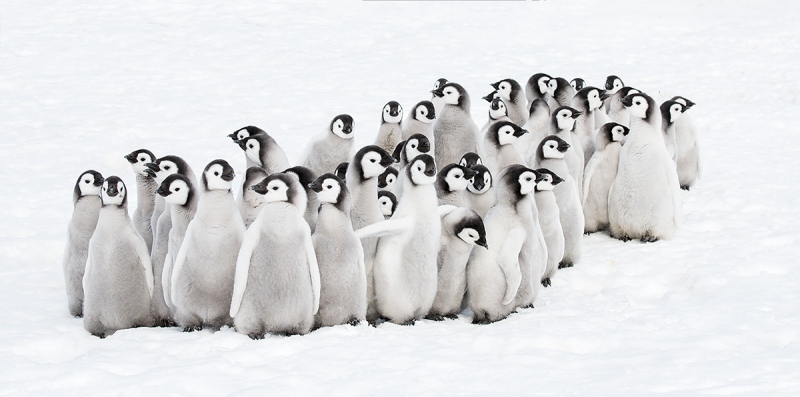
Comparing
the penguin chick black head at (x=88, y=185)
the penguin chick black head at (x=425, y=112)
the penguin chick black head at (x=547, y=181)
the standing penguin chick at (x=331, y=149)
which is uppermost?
the penguin chick black head at (x=425, y=112)

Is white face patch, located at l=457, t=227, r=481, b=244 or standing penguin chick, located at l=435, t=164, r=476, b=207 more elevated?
standing penguin chick, located at l=435, t=164, r=476, b=207

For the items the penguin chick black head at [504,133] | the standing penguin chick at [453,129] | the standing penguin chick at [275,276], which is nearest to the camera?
the standing penguin chick at [275,276]

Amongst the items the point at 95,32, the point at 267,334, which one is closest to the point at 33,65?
the point at 95,32

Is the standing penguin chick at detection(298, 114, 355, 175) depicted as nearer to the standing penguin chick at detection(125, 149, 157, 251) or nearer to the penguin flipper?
the standing penguin chick at detection(125, 149, 157, 251)

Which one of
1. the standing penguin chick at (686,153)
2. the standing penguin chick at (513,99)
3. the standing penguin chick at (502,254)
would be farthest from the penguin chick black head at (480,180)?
the standing penguin chick at (686,153)

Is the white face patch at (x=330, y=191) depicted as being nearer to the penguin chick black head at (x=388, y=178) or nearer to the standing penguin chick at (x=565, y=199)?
the penguin chick black head at (x=388, y=178)

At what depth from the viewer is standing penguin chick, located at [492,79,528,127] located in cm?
700

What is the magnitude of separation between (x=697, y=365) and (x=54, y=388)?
8.29ft

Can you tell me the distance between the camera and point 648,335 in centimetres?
389

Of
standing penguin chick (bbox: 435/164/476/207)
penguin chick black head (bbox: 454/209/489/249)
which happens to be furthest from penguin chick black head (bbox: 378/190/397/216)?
penguin chick black head (bbox: 454/209/489/249)

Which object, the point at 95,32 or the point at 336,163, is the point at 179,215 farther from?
the point at 95,32

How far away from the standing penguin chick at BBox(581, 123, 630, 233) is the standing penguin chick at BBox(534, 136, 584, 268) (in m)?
0.57

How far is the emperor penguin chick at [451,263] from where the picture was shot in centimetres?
436

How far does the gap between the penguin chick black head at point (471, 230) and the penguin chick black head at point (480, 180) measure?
1.35ft
